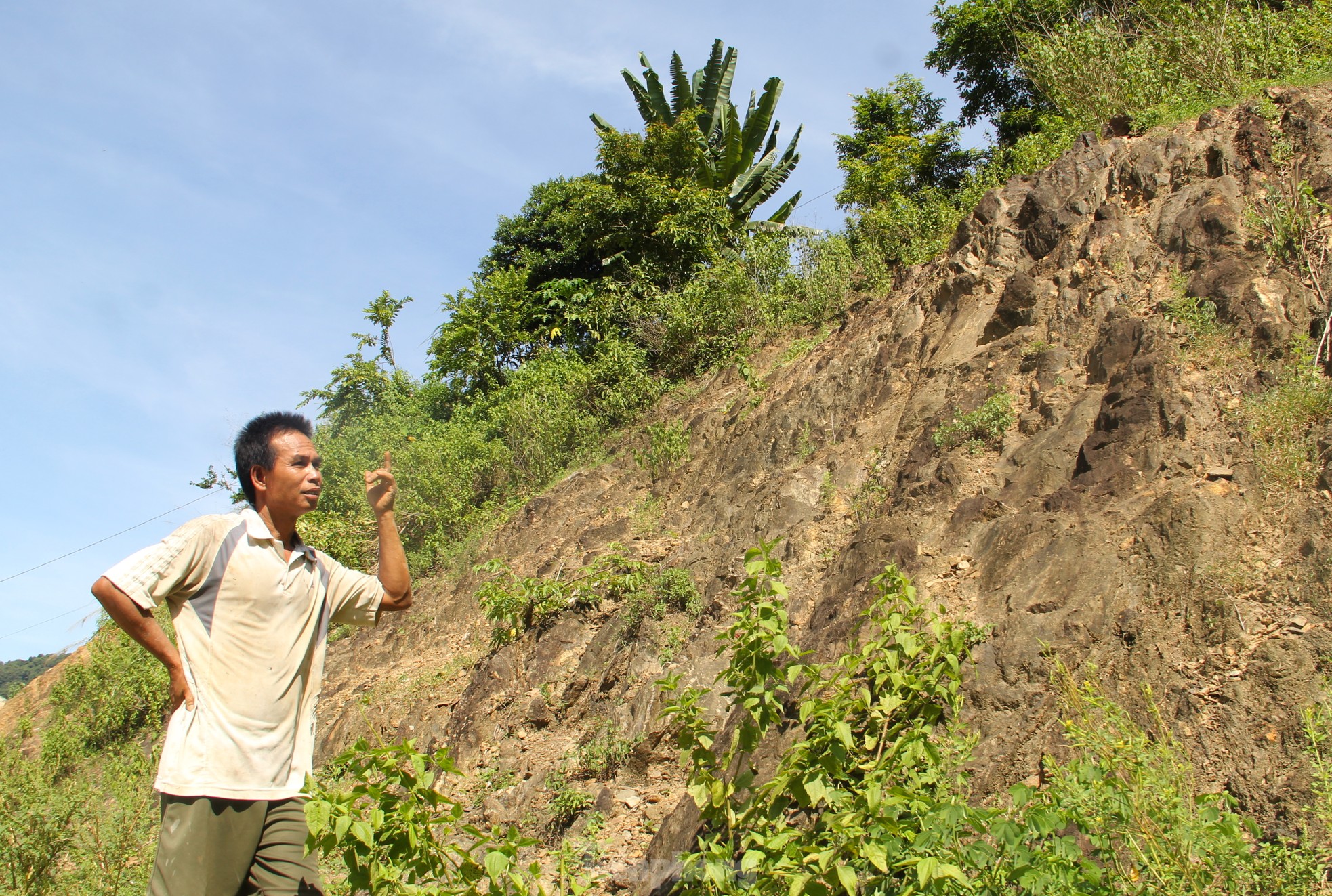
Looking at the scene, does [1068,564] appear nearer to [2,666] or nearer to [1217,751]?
[1217,751]

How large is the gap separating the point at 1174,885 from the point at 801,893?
1.05 metres

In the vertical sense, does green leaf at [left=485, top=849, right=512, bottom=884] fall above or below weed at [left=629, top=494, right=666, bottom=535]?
below

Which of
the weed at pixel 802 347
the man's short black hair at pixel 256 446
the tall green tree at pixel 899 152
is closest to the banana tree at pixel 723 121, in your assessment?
the tall green tree at pixel 899 152

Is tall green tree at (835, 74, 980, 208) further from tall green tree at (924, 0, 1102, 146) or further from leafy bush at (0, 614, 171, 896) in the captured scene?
leafy bush at (0, 614, 171, 896)

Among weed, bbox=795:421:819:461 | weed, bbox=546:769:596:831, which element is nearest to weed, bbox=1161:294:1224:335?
weed, bbox=795:421:819:461

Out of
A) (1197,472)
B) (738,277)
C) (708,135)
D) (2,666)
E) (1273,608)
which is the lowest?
(2,666)

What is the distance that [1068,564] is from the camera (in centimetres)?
444

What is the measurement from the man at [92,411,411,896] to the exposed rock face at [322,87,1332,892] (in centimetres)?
239

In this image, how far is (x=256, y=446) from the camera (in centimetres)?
286

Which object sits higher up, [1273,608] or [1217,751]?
[1273,608]

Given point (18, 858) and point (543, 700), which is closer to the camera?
point (18, 858)

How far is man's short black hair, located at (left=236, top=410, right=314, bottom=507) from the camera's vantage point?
2842 mm

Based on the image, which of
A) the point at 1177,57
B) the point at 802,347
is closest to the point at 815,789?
the point at 802,347

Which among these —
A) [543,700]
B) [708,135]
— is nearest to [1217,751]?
[543,700]
